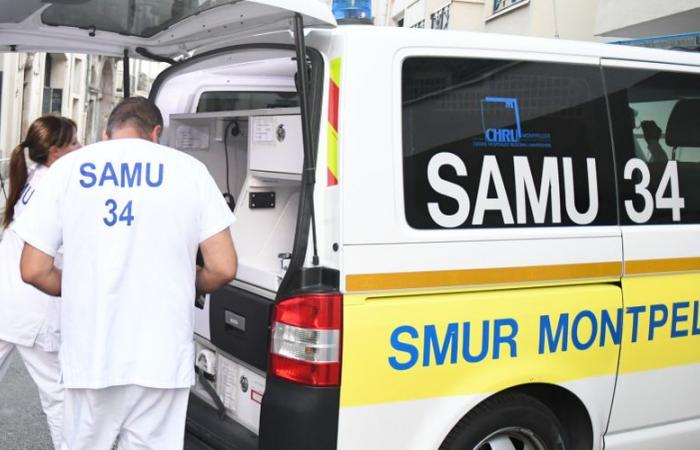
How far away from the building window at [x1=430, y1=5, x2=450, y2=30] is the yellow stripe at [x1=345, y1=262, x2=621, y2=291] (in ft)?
Answer: 48.3

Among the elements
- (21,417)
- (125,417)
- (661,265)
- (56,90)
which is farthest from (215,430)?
(56,90)

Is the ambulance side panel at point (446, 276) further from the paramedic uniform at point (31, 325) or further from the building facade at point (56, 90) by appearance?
the building facade at point (56, 90)

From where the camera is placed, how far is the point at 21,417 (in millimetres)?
4574

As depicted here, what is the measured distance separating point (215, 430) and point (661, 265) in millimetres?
1952

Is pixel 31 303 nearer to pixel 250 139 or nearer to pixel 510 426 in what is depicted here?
pixel 250 139

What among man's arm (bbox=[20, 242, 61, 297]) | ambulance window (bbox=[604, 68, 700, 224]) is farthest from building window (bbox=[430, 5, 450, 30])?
man's arm (bbox=[20, 242, 61, 297])

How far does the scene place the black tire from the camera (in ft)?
9.12

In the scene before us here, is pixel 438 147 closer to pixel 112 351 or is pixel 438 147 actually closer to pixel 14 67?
pixel 112 351

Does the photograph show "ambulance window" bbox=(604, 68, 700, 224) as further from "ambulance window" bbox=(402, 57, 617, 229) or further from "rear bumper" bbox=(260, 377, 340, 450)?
"rear bumper" bbox=(260, 377, 340, 450)

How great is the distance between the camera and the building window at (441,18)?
1711cm

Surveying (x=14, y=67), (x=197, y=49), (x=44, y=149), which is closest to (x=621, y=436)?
(x=197, y=49)

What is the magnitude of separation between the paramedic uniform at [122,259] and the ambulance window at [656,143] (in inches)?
65.9

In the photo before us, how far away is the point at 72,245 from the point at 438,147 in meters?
1.29

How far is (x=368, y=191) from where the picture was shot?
2.56m
